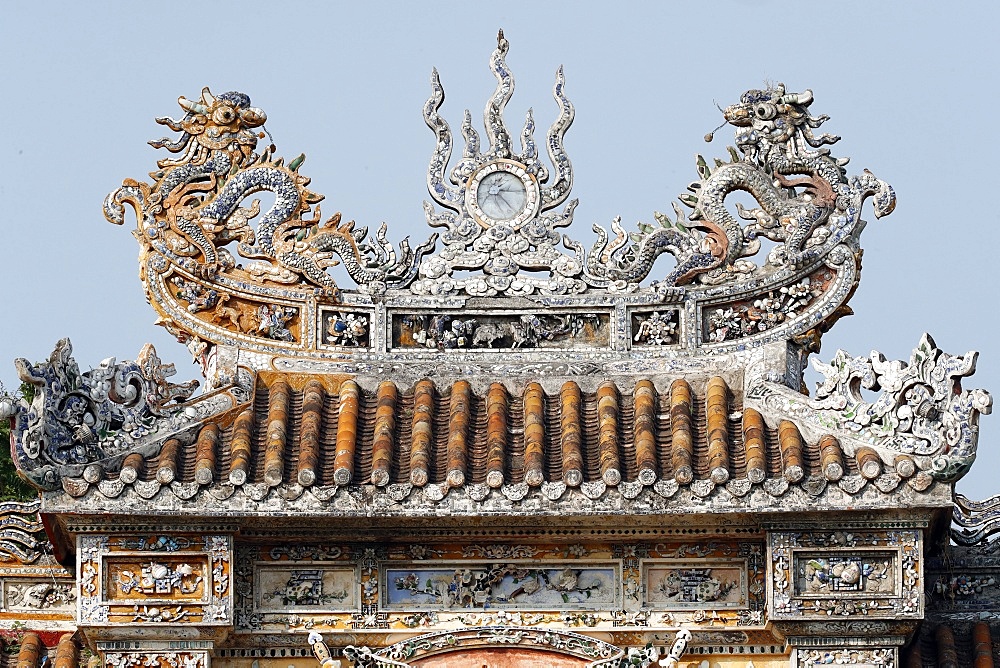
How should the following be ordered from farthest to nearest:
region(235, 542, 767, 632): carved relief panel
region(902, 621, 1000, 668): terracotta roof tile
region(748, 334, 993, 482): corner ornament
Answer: region(902, 621, 1000, 668): terracotta roof tile < region(235, 542, 767, 632): carved relief panel < region(748, 334, 993, 482): corner ornament

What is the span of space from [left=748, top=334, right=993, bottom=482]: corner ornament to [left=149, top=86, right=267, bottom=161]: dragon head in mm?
5304

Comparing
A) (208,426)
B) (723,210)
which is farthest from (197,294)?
(723,210)

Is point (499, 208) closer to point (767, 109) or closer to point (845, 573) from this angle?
point (767, 109)

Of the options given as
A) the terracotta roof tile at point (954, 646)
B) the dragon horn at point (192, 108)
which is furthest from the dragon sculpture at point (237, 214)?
the terracotta roof tile at point (954, 646)

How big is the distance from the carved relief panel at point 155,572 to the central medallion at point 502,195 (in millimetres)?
3886

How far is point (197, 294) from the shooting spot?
24.7m

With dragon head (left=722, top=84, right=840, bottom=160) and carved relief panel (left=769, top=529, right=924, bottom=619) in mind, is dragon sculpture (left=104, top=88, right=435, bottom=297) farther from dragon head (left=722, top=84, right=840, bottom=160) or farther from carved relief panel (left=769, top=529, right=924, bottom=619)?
carved relief panel (left=769, top=529, right=924, bottom=619)

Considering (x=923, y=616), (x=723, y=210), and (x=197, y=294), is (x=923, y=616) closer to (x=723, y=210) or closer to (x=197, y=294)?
(x=723, y=210)

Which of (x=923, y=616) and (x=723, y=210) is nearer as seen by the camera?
(x=923, y=616)

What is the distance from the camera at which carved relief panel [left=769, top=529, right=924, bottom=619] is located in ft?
74.8

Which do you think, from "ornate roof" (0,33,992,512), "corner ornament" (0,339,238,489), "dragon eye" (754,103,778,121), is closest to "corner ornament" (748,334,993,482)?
"ornate roof" (0,33,992,512)

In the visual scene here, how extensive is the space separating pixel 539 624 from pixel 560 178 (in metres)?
4.14

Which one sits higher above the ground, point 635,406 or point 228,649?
point 635,406

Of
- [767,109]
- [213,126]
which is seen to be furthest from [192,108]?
[767,109]
